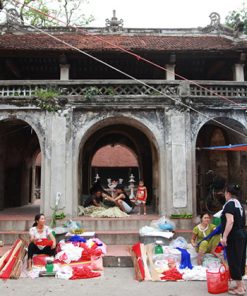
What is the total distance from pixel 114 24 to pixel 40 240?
35.3 feet

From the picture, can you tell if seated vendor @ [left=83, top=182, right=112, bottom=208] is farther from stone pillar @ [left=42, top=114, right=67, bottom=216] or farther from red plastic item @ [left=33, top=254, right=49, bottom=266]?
red plastic item @ [left=33, top=254, right=49, bottom=266]

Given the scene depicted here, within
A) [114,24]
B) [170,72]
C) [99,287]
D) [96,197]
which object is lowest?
[99,287]

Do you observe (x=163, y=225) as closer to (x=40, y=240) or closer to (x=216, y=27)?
(x=40, y=240)

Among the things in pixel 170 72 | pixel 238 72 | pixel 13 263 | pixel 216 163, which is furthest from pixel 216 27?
pixel 13 263

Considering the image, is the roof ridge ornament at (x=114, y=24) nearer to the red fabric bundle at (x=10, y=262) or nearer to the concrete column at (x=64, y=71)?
the concrete column at (x=64, y=71)

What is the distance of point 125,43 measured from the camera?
11.9m

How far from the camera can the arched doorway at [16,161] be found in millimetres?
12406

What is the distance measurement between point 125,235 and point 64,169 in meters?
2.70

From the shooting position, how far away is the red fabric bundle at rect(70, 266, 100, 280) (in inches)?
237

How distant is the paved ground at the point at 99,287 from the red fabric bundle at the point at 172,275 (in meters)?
0.16

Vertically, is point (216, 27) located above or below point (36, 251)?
above

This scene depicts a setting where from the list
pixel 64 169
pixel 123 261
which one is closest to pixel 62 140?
pixel 64 169

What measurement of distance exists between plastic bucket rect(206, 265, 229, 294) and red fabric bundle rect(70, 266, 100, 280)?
2202mm

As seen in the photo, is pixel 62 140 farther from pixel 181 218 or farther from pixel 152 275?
pixel 152 275
